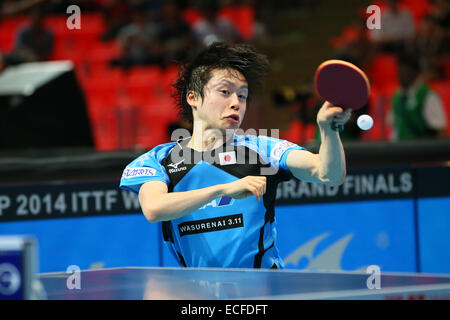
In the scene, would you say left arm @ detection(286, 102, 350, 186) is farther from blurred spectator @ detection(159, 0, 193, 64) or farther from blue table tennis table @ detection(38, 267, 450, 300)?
blurred spectator @ detection(159, 0, 193, 64)

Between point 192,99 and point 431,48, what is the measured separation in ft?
22.4

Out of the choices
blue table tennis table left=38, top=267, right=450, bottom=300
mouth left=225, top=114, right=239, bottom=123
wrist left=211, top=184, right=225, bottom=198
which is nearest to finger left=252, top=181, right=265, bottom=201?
wrist left=211, top=184, right=225, bottom=198

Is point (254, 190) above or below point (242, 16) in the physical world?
below

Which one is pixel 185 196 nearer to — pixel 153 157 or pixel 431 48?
pixel 153 157

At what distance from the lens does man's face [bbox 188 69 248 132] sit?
3.04 meters

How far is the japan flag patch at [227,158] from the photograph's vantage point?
3.12m

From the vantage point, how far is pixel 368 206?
4.80 meters

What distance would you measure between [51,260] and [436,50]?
21.5 feet

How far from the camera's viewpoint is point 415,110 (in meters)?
6.67

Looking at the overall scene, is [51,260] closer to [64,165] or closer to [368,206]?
[64,165]

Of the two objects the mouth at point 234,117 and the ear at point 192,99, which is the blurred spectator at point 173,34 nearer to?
the ear at point 192,99

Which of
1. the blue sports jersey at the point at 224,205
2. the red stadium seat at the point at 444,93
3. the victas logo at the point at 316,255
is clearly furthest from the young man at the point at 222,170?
the red stadium seat at the point at 444,93

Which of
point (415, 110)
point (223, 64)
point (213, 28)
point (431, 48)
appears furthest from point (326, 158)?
A: point (213, 28)

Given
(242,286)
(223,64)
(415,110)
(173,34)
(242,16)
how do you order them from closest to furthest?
(242,286) → (223,64) → (415,110) → (173,34) → (242,16)
